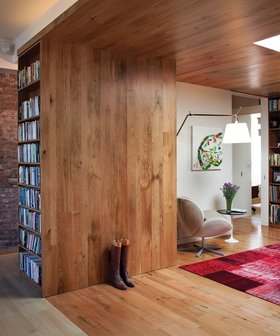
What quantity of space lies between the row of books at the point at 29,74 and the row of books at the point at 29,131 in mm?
424

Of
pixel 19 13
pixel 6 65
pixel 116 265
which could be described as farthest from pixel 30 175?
pixel 6 65

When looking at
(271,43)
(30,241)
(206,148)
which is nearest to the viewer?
(271,43)

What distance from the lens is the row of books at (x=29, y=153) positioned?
346 centimetres

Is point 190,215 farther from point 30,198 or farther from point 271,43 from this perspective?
point 271,43

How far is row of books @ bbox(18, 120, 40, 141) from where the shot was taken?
136 inches

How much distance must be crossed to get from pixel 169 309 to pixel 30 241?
1.61 m

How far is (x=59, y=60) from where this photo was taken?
341 cm

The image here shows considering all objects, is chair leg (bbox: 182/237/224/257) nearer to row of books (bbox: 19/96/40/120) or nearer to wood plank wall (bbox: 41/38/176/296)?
wood plank wall (bbox: 41/38/176/296)

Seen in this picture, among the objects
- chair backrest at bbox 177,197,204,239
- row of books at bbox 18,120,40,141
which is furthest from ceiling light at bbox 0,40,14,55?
chair backrest at bbox 177,197,204,239

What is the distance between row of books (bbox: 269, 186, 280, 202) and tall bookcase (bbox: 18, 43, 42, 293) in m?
4.66

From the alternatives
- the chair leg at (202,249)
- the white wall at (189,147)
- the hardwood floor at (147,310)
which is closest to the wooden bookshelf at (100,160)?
the hardwood floor at (147,310)

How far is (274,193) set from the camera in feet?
21.8

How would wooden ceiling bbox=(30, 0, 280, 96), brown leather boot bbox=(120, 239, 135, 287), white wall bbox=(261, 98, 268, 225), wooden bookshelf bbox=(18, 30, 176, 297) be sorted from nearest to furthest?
wooden ceiling bbox=(30, 0, 280, 96) < wooden bookshelf bbox=(18, 30, 176, 297) < brown leather boot bbox=(120, 239, 135, 287) < white wall bbox=(261, 98, 268, 225)

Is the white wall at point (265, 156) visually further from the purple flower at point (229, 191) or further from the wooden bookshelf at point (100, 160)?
the wooden bookshelf at point (100, 160)
